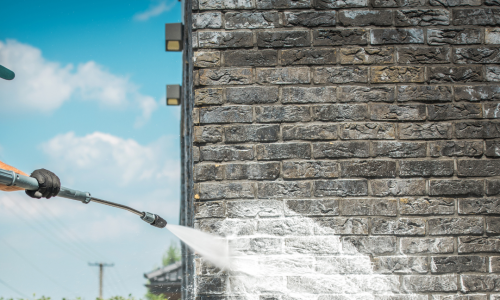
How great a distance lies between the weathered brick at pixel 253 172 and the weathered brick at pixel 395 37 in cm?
101

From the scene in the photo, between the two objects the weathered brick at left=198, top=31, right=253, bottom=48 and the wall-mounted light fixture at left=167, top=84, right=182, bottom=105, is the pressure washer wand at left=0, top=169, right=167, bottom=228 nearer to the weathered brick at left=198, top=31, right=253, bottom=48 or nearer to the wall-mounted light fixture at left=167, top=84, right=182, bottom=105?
the weathered brick at left=198, top=31, right=253, bottom=48

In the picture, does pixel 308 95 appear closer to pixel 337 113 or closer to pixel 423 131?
pixel 337 113

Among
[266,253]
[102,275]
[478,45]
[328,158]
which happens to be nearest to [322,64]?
[328,158]

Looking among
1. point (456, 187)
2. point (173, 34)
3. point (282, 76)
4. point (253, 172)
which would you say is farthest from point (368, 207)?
point (173, 34)

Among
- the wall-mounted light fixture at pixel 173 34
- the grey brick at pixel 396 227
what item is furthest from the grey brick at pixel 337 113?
the wall-mounted light fixture at pixel 173 34

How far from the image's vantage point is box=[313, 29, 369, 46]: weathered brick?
2.16 meters

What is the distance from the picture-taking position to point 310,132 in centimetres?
211

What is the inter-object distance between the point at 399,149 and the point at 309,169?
558 millimetres

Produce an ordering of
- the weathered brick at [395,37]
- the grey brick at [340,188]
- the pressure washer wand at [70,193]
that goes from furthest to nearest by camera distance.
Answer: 1. the weathered brick at [395,37]
2. the grey brick at [340,188]
3. the pressure washer wand at [70,193]

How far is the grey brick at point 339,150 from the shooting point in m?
2.10

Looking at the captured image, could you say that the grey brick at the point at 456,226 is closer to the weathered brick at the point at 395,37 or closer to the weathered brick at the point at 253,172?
the weathered brick at the point at 253,172

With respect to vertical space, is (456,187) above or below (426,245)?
above

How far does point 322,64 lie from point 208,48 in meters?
0.71

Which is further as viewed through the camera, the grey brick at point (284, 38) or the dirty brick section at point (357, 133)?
the grey brick at point (284, 38)
